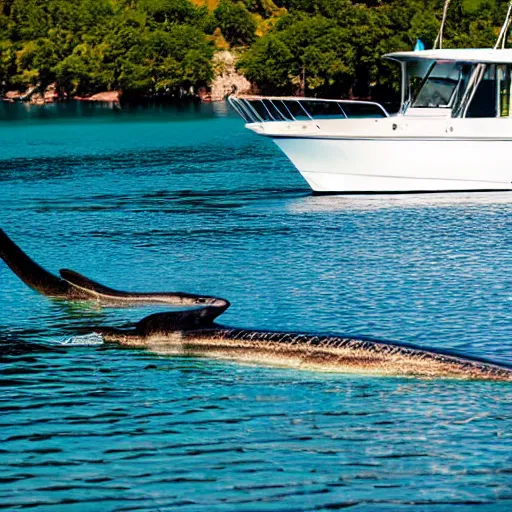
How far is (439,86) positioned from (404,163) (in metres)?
2.74

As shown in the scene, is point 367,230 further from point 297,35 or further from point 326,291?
point 297,35

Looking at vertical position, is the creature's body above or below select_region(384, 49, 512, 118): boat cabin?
below

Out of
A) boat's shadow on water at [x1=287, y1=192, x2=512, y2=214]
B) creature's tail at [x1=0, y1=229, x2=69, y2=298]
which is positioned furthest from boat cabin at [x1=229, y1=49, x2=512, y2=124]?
creature's tail at [x1=0, y1=229, x2=69, y2=298]

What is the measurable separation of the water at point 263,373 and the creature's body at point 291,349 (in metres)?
0.24

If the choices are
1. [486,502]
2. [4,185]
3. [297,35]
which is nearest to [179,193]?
[4,185]

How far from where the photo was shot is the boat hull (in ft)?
138

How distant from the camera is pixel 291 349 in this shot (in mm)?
17938

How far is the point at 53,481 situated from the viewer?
13.9 meters

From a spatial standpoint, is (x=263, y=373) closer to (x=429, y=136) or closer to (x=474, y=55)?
(x=429, y=136)

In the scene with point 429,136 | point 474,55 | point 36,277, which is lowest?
point 36,277

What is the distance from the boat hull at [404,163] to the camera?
138 feet

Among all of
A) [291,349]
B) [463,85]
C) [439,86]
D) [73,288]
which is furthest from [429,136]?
[291,349]

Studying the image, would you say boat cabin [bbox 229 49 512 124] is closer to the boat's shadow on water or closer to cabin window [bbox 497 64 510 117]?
cabin window [bbox 497 64 510 117]

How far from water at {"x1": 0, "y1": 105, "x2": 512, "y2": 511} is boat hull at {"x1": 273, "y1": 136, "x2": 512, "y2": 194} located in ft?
2.88
